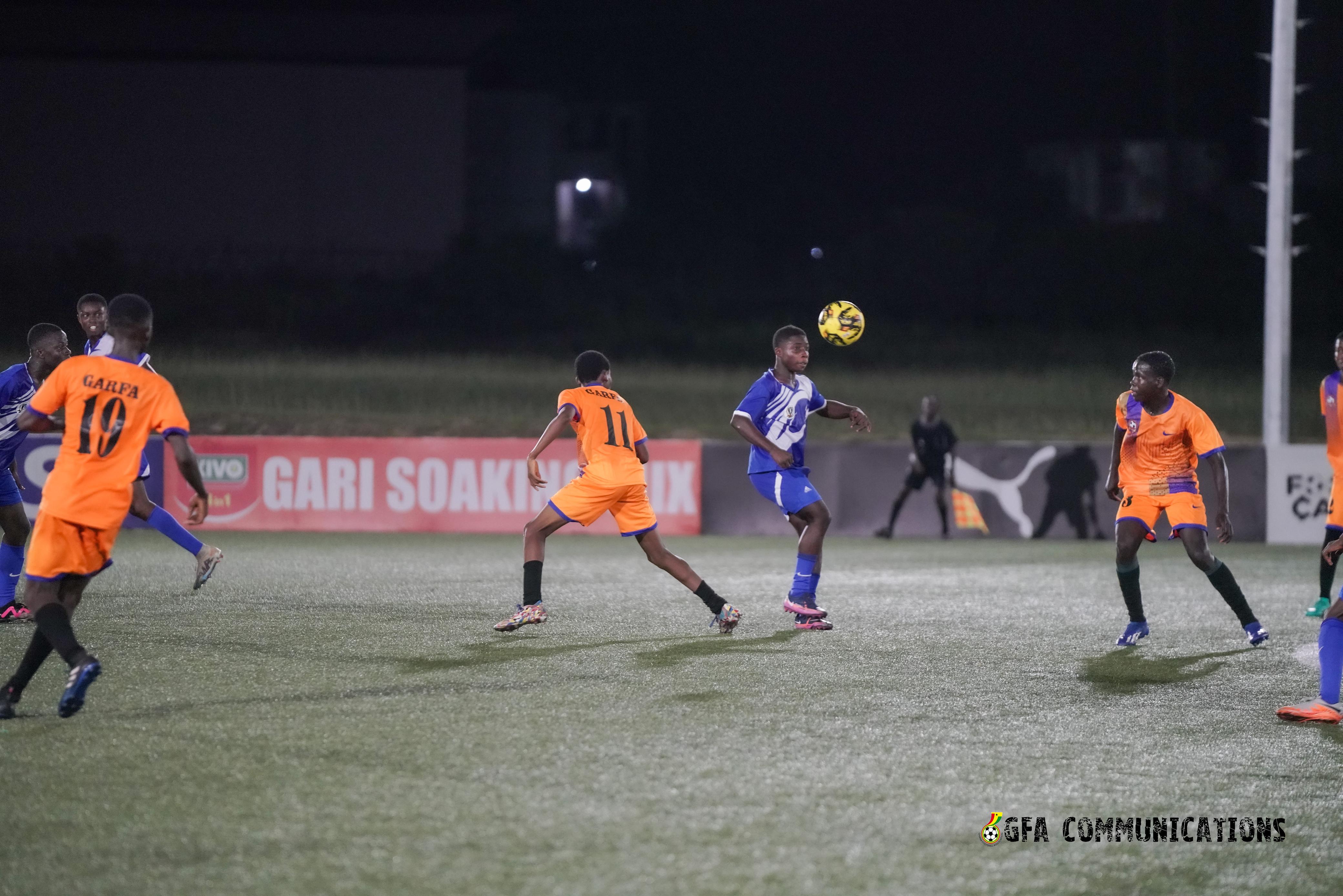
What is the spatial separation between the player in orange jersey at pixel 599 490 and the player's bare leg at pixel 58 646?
124 inches

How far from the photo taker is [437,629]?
889cm

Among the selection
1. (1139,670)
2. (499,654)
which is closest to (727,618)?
(499,654)

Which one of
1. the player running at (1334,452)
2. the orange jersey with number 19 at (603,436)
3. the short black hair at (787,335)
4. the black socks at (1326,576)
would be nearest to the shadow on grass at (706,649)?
the orange jersey with number 19 at (603,436)

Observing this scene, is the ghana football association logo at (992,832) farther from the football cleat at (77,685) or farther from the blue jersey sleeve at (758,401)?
the blue jersey sleeve at (758,401)

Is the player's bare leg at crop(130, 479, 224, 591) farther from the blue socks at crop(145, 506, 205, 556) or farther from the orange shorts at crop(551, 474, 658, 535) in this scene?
the orange shorts at crop(551, 474, 658, 535)

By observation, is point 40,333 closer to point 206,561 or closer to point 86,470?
point 206,561

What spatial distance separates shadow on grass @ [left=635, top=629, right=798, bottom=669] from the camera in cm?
775

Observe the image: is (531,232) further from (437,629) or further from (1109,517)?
(437,629)

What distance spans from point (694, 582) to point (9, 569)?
4554 millimetres

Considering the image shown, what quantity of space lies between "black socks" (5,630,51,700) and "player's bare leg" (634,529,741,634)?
3.67m

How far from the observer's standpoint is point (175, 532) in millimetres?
9695

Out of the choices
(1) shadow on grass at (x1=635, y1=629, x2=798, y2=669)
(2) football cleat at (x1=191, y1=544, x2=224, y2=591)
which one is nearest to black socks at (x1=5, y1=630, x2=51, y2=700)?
(2) football cleat at (x1=191, y1=544, x2=224, y2=591)

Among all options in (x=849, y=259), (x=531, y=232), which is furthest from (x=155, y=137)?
(x=849, y=259)
